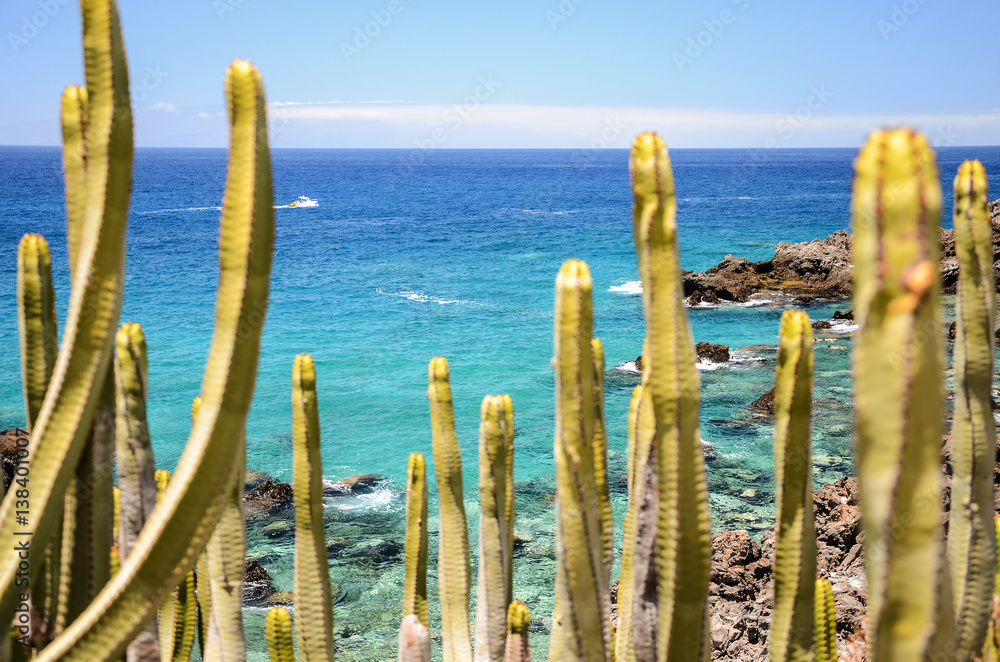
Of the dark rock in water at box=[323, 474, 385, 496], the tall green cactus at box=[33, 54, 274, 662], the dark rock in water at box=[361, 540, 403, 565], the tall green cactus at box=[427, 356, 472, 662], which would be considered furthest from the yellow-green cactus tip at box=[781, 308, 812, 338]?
the dark rock in water at box=[323, 474, 385, 496]

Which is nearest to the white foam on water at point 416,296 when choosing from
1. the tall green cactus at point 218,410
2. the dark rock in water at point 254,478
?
the dark rock in water at point 254,478

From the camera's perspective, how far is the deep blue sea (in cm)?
1309

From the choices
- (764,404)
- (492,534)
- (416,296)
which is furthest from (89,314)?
(416,296)

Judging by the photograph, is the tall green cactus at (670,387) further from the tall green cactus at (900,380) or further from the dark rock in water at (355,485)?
the dark rock in water at (355,485)

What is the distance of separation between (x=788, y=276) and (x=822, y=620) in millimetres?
31784

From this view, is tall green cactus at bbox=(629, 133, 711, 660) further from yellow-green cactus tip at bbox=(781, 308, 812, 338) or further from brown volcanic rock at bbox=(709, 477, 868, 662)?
brown volcanic rock at bbox=(709, 477, 868, 662)

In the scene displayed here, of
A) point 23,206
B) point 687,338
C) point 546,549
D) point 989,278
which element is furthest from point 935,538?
point 23,206

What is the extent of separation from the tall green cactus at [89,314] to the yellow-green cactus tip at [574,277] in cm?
141

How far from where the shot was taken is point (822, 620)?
373 centimetres

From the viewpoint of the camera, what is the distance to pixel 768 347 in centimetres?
2466

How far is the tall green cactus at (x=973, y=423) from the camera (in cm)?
343

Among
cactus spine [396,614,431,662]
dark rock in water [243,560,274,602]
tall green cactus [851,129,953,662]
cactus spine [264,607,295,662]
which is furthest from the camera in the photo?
dark rock in water [243,560,274,602]

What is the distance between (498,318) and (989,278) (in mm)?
28900

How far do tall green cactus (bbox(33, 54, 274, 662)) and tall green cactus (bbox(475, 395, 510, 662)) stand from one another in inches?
78.0
